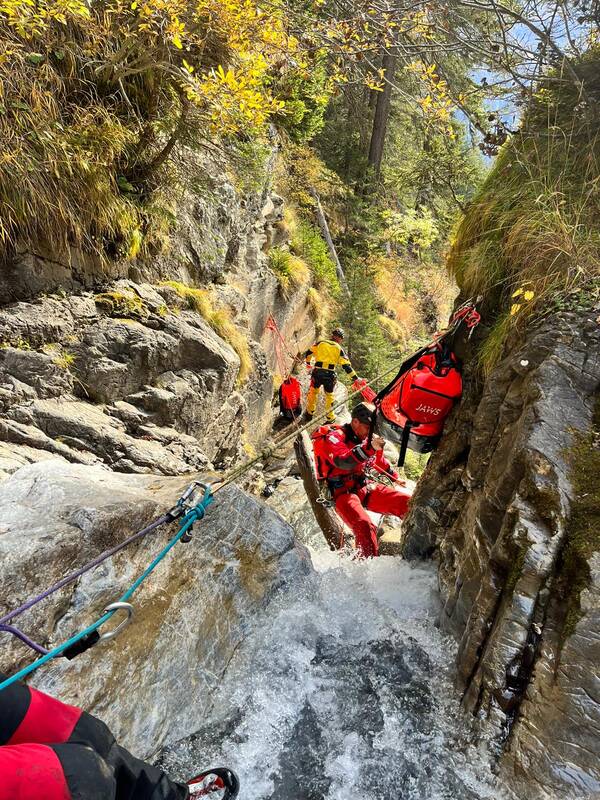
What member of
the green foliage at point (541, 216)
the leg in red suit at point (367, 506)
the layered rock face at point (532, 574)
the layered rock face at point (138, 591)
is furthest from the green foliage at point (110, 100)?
the leg in red suit at point (367, 506)

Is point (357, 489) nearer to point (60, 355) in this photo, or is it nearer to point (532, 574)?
point (532, 574)

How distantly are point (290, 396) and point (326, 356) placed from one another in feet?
4.21

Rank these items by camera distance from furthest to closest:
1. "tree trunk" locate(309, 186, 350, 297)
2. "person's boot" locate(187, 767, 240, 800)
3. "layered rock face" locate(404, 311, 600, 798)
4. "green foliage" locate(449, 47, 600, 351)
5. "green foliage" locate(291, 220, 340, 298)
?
1. "tree trunk" locate(309, 186, 350, 297)
2. "green foliage" locate(291, 220, 340, 298)
3. "green foliage" locate(449, 47, 600, 351)
4. "person's boot" locate(187, 767, 240, 800)
5. "layered rock face" locate(404, 311, 600, 798)

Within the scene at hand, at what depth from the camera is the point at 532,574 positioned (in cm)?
257

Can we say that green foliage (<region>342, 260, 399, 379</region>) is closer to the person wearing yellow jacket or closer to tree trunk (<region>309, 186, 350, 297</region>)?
tree trunk (<region>309, 186, 350, 297</region>)

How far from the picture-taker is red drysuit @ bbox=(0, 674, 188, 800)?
155 cm

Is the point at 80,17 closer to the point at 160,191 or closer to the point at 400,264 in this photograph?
the point at 160,191

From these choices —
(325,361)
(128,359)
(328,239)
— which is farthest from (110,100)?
(328,239)

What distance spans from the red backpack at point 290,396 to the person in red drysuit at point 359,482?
4.60 metres

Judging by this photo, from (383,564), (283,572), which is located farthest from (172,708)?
(383,564)

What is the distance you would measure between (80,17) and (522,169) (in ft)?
15.9

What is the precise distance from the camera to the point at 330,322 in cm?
1355

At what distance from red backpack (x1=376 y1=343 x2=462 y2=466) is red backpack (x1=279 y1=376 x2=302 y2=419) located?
5792 millimetres

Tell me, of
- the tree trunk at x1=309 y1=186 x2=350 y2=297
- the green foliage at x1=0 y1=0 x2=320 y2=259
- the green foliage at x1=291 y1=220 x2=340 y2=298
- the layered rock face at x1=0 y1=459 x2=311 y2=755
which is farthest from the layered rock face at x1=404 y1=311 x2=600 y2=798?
the tree trunk at x1=309 y1=186 x2=350 y2=297
